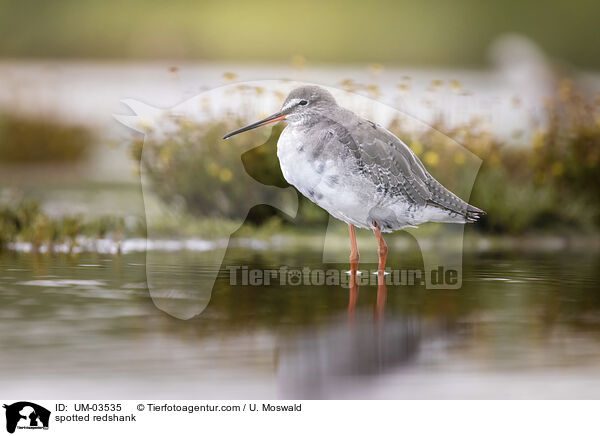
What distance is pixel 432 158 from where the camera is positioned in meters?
7.66

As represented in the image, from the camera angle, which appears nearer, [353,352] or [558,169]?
[353,352]

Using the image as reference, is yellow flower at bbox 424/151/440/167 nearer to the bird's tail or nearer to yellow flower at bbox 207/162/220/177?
yellow flower at bbox 207/162/220/177

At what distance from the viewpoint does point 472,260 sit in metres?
6.87

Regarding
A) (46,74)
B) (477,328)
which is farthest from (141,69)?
(477,328)

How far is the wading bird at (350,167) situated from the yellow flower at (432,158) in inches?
86.3

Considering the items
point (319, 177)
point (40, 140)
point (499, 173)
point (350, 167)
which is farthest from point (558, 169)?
point (40, 140)

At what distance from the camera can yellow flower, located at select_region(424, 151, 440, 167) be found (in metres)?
7.62

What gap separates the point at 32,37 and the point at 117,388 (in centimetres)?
1102

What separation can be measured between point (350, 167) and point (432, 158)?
109 inches

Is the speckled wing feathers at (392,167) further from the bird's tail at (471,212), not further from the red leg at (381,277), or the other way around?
the red leg at (381,277)

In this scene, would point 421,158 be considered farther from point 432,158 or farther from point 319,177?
point 319,177

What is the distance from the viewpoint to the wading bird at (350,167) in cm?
496

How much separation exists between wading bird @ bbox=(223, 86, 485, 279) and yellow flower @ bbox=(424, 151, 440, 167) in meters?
2.19

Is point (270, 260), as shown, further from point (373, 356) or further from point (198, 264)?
point (373, 356)
